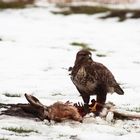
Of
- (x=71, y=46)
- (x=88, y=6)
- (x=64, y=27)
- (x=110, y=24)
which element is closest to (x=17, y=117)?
(x=71, y=46)

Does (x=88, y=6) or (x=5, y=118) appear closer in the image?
(x=5, y=118)

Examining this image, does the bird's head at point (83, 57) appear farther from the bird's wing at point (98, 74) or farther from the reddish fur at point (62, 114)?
the reddish fur at point (62, 114)

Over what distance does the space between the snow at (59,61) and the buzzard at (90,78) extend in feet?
1.40

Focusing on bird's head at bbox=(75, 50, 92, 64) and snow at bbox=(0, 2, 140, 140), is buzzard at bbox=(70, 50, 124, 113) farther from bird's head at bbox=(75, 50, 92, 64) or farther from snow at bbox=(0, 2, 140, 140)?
snow at bbox=(0, 2, 140, 140)

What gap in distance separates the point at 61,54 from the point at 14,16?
13562 mm

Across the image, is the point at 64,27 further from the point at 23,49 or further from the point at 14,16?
the point at 23,49

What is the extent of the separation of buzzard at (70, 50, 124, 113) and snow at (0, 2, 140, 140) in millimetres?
425

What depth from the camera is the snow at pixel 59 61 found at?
7934mm

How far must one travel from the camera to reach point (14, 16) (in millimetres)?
30938

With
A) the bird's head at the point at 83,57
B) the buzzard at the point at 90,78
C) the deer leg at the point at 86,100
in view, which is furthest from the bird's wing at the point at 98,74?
the deer leg at the point at 86,100

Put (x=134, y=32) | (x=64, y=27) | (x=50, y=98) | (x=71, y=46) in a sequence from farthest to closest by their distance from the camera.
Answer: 1. (x=64, y=27)
2. (x=134, y=32)
3. (x=71, y=46)
4. (x=50, y=98)

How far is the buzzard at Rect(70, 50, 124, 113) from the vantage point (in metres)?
8.09

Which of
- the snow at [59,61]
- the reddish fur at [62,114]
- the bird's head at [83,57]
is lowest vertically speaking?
the snow at [59,61]

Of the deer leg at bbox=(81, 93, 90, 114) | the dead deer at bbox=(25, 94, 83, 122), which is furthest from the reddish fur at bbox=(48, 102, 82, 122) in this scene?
the deer leg at bbox=(81, 93, 90, 114)
